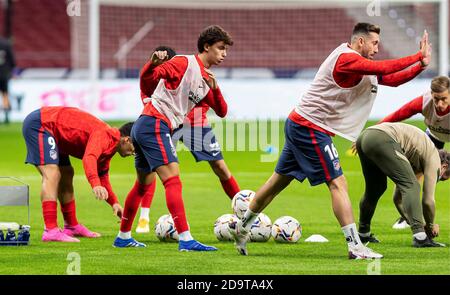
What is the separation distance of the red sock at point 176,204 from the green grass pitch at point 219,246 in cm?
28

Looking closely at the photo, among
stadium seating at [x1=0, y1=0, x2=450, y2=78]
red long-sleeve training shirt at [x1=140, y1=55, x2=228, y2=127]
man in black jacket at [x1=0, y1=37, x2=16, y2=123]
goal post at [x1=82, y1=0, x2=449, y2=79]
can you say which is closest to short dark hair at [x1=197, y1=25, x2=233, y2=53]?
red long-sleeve training shirt at [x1=140, y1=55, x2=228, y2=127]

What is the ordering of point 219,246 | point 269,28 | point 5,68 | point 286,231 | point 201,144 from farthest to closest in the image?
1. point 269,28
2. point 5,68
3. point 201,144
4. point 286,231
5. point 219,246

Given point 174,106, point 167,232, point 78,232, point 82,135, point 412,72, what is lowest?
point 78,232

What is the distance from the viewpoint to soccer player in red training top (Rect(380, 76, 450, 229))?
10352 millimetres

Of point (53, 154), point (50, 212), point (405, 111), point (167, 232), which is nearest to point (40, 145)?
point (53, 154)

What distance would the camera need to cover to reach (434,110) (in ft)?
36.2

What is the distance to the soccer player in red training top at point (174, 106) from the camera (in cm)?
953

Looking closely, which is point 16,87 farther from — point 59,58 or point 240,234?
point 240,234

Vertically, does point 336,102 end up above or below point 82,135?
above

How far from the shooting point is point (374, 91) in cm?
929

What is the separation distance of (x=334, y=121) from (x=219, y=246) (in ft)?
6.08

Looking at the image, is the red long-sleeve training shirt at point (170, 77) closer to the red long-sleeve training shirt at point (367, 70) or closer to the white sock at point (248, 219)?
the red long-sleeve training shirt at point (367, 70)

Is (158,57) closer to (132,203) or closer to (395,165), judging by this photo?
(132,203)
